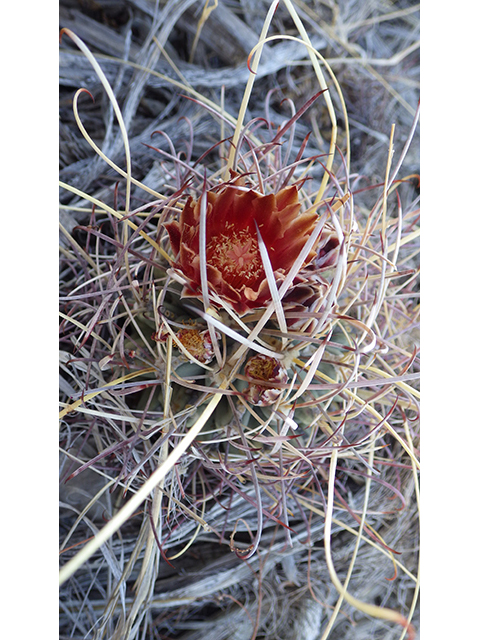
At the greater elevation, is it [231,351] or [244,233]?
[244,233]
